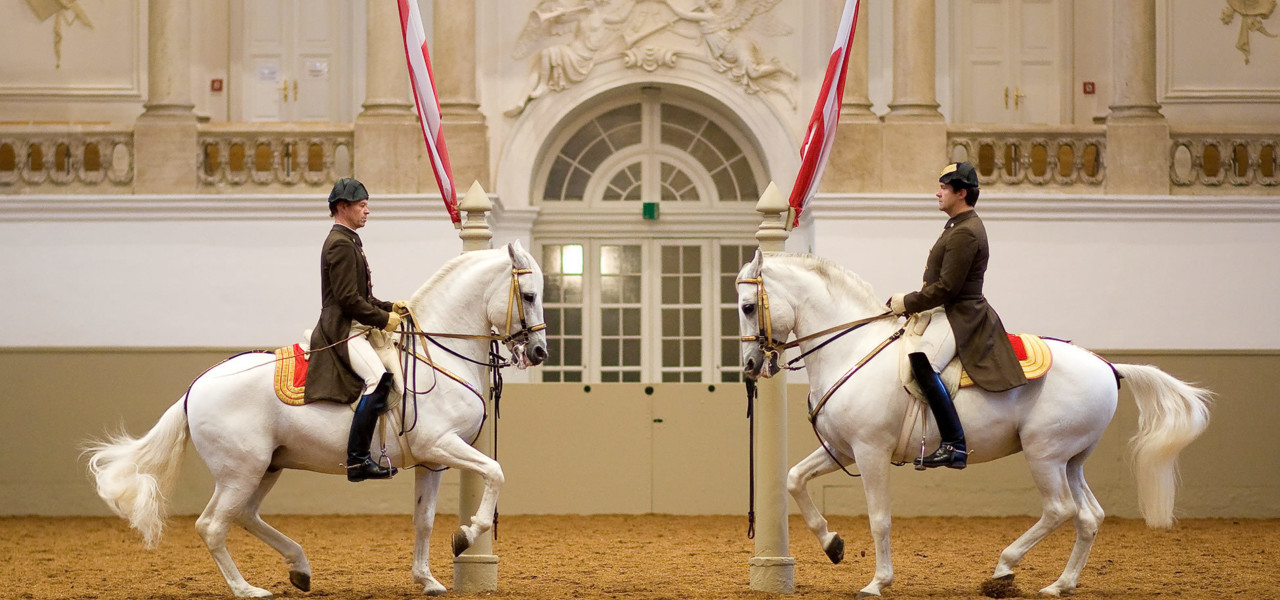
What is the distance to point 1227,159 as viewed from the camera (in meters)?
13.6

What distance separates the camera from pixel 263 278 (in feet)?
43.1

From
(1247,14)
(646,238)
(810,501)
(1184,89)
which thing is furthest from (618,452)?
(1247,14)

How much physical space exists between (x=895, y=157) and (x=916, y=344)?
6.76 m

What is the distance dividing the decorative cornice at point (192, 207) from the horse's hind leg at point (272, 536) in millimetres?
6037

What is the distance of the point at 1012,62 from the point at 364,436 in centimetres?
1048

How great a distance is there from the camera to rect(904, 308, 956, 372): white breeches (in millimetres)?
7060

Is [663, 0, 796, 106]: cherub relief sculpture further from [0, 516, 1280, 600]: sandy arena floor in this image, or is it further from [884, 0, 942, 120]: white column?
[0, 516, 1280, 600]: sandy arena floor

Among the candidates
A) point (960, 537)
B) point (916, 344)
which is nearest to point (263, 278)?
point (960, 537)

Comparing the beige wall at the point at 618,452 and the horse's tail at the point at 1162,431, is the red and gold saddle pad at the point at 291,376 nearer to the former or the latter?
the horse's tail at the point at 1162,431

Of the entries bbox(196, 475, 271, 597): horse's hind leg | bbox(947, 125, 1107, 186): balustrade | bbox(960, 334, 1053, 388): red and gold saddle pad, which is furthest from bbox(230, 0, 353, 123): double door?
bbox(960, 334, 1053, 388): red and gold saddle pad

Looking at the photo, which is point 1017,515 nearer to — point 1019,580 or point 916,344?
point 1019,580

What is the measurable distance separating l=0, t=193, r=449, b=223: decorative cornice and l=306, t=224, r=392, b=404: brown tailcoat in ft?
19.7

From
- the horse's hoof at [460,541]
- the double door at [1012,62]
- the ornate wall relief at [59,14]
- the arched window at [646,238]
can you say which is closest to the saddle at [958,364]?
the horse's hoof at [460,541]

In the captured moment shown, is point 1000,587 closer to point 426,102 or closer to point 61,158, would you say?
point 426,102
